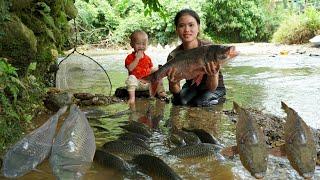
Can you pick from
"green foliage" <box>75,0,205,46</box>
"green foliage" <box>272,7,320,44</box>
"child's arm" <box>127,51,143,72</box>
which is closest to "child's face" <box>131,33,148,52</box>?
"child's arm" <box>127,51,143,72</box>

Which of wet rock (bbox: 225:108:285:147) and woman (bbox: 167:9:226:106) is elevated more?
woman (bbox: 167:9:226:106)

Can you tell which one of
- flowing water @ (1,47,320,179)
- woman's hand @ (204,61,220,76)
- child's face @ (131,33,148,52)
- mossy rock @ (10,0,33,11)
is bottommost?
flowing water @ (1,47,320,179)

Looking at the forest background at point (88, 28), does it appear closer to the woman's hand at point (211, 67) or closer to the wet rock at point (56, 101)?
the wet rock at point (56, 101)

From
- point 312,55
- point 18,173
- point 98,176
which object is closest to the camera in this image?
point 18,173

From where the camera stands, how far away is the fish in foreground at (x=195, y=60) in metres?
5.60

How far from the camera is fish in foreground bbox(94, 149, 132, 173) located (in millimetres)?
4410

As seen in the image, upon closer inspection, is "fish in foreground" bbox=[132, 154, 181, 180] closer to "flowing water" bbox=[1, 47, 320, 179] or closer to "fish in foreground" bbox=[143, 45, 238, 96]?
"flowing water" bbox=[1, 47, 320, 179]

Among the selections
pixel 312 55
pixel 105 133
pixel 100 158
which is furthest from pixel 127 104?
pixel 312 55

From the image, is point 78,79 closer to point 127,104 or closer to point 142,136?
point 127,104

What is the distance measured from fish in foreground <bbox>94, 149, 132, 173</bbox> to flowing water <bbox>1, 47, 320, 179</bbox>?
60 millimetres

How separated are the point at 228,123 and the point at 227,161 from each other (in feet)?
6.52

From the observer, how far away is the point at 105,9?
109 ft

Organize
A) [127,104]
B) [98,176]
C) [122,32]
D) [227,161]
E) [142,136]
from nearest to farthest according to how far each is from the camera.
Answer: [98,176] → [227,161] → [142,136] → [127,104] → [122,32]

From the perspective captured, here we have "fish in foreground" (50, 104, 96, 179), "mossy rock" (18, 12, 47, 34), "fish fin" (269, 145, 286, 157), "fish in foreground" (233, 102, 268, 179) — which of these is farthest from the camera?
"mossy rock" (18, 12, 47, 34)
